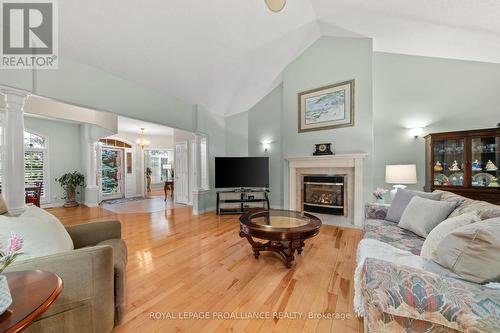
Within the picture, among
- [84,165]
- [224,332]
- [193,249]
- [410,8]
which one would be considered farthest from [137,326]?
[84,165]

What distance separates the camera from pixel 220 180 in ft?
15.4

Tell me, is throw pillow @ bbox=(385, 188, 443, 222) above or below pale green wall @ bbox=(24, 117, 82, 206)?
below

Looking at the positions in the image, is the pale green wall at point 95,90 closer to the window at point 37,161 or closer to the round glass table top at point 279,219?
the round glass table top at point 279,219

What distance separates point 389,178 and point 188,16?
4046 mm

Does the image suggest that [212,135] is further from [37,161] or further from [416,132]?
[37,161]

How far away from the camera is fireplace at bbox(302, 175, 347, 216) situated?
390 cm

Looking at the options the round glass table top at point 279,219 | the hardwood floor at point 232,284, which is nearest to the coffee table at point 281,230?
the round glass table top at point 279,219

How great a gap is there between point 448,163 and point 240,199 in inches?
156

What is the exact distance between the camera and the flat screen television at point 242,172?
15.4 ft

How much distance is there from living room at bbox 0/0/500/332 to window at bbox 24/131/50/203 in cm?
6

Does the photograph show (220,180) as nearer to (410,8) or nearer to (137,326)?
(137,326)

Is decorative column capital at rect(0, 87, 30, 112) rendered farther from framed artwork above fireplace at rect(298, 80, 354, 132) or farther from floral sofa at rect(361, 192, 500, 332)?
framed artwork above fireplace at rect(298, 80, 354, 132)

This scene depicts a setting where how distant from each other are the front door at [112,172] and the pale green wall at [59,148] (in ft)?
3.21

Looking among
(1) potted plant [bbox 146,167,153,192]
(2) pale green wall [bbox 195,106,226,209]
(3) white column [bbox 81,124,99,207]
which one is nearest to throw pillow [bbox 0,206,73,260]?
(2) pale green wall [bbox 195,106,226,209]
